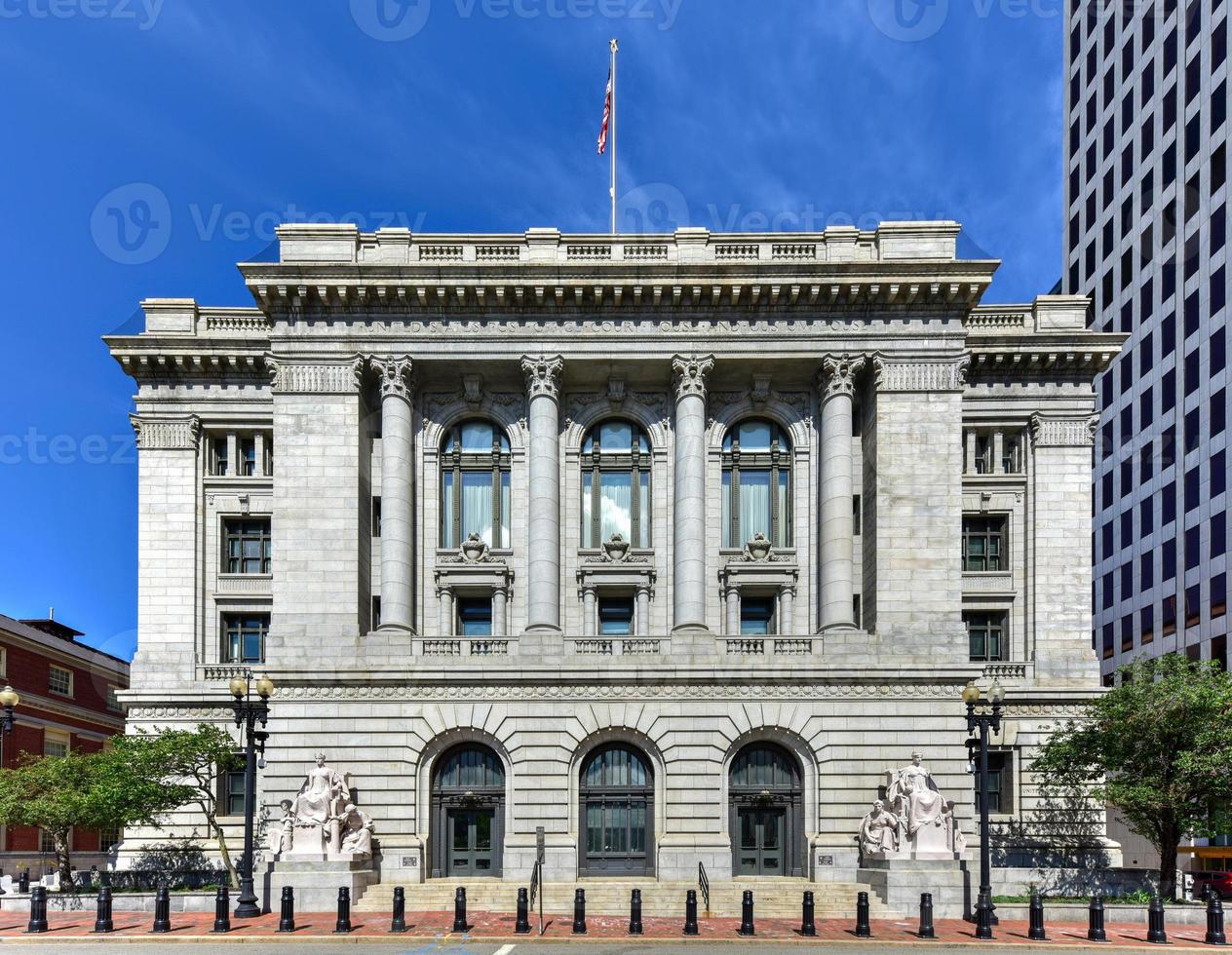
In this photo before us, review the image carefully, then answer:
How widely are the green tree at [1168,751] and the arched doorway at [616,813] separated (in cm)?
1356

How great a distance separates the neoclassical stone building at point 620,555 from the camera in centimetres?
3225

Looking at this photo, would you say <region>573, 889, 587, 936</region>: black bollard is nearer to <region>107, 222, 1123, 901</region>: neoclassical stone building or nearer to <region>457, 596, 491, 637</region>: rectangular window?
<region>107, 222, 1123, 901</region>: neoclassical stone building

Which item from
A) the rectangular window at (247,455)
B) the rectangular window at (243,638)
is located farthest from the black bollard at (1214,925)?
the rectangular window at (247,455)

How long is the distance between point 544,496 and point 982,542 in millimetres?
18234

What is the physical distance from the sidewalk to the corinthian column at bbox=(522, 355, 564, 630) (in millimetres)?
9586

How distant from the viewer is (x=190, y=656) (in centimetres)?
3891

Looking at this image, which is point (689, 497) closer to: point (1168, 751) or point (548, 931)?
point (548, 931)

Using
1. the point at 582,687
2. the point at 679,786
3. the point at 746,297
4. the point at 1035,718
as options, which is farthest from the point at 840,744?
the point at 746,297

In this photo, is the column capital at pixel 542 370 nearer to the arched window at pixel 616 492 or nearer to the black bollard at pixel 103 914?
the arched window at pixel 616 492

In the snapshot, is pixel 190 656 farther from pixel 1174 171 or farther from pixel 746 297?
pixel 1174 171

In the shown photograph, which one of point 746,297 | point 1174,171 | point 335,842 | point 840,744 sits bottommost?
point 335,842

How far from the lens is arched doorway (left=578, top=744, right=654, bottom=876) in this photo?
32.4m

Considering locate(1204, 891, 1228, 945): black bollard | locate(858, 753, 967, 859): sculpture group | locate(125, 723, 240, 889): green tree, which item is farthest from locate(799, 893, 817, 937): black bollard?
locate(125, 723, 240, 889): green tree

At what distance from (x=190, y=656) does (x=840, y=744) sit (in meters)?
24.1
